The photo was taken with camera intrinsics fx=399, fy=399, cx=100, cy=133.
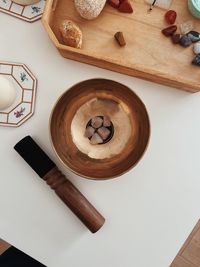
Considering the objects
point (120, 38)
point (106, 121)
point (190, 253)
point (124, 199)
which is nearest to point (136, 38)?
point (120, 38)

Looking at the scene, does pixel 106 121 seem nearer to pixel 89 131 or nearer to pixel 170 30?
pixel 89 131

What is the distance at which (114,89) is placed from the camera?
0.64 m

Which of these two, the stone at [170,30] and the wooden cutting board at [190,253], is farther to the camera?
the wooden cutting board at [190,253]

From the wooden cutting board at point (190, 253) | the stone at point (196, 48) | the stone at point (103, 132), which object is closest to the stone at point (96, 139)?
the stone at point (103, 132)

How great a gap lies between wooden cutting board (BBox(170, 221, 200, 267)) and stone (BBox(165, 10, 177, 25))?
560 mm

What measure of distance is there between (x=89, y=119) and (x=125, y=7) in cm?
20

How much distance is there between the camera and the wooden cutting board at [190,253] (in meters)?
1.02

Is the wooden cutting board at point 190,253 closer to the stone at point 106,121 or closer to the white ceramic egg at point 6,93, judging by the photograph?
the stone at point 106,121

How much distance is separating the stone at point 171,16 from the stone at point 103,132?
0.21m

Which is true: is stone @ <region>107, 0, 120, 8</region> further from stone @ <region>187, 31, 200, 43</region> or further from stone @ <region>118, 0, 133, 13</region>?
stone @ <region>187, 31, 200, 43</region>

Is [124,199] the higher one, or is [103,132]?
[103,132]

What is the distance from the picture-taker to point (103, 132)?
65 cm

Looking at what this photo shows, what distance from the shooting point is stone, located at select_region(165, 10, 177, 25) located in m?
0.67

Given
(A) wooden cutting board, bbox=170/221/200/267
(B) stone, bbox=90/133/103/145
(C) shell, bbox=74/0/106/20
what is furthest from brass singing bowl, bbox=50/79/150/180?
(A) wooden cutting board, bbox=170/221/200/267
